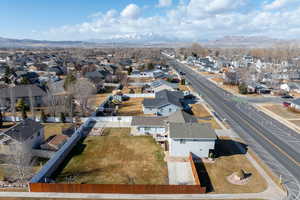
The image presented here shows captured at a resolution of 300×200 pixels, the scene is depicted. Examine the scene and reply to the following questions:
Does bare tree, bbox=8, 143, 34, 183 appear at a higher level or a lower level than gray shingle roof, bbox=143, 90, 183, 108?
lower

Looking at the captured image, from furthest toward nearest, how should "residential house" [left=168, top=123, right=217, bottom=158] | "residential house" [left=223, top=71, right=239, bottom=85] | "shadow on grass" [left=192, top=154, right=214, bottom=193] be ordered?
"residential house" [left=223, top=71, right=239, bottom=85] → "residential house" [left=168, top=123, right=217, bottom=158] → "shadow on grass" [left=192, top=154, right=214, bottom=193]

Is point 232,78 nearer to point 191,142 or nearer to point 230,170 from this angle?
point 191,142

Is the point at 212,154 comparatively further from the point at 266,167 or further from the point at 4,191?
the point at 4,191

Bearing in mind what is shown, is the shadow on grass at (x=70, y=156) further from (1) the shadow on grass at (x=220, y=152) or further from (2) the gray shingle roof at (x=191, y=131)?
(1) the shadow on grass at (x=220, y=152)

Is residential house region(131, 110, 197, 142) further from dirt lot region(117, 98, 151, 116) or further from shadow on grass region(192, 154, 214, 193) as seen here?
dirt lot region(117, 98, 151, 116)

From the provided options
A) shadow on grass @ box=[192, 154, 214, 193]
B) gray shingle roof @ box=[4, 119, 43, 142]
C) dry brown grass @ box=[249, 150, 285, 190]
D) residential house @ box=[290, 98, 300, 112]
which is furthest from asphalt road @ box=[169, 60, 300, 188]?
gray shingle roof @ box=[4, 119, 43, 142]

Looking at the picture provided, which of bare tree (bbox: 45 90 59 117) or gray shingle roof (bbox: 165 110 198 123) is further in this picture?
bare tree (bbox: 45 90 59 117)

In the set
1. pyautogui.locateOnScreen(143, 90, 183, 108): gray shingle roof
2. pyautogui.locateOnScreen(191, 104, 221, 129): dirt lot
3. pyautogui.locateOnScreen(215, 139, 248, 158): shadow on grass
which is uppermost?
pyautogui.locateOnScreen(143, 90, 183, 108): gray shingle roof

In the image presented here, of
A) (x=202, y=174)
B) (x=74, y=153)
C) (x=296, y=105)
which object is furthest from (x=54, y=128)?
(x=296, y=105)
